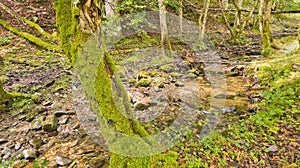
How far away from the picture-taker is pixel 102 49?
266 centimetres

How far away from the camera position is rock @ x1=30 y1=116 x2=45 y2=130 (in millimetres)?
4691

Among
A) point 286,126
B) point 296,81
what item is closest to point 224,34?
point 296,81

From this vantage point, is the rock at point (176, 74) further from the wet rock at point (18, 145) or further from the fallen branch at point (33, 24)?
the fallen branch at point (33, 24)

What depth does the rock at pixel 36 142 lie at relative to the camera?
4.13m

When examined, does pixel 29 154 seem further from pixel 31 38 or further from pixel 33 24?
pixel 33 24

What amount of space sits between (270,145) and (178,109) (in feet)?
7.55

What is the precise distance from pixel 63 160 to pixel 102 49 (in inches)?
87.9

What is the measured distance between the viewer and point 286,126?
439 cm

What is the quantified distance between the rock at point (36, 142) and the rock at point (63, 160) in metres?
0.61

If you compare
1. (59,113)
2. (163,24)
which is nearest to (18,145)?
(59,113)

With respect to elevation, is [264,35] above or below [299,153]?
above

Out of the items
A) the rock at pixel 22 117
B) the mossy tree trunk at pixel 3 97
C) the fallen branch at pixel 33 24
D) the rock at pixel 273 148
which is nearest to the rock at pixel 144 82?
the rock at pixel 22 117

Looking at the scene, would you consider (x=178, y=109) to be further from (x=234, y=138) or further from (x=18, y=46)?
(x=18, y=46)

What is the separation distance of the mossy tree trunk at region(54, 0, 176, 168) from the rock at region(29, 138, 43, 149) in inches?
80.3
